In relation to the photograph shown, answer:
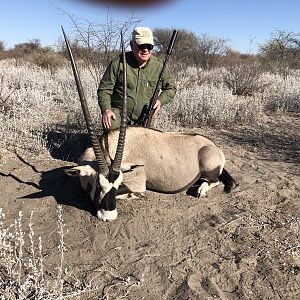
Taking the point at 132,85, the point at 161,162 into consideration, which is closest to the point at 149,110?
the point at 132,85

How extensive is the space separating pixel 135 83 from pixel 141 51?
424 millimetres

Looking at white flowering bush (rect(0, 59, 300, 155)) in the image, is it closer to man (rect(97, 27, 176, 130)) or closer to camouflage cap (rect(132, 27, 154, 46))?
man (rect(97, 27, 176, 130))

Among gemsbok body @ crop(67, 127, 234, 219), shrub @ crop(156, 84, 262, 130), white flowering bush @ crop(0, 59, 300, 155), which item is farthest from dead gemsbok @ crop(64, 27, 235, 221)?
shrub @ crop(156, 84, 262, 130)

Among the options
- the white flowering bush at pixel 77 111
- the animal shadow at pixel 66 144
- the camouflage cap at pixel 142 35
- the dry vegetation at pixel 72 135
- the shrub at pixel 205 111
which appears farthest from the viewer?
the shrub at pixel 205 111

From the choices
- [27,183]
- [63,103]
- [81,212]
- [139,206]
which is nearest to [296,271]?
[139,206]

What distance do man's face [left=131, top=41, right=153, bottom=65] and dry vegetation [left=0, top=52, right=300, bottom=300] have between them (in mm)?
1813

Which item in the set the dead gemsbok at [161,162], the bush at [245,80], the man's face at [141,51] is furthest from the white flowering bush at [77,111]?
the man's face at [141,51]

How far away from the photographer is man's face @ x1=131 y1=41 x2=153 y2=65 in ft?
15.8

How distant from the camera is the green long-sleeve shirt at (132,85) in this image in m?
4.88

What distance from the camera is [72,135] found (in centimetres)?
643

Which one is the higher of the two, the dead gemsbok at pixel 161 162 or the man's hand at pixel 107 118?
the man's hand at pixel 107 118

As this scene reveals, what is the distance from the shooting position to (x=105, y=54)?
7.92m

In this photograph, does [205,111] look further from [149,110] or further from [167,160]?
[167,160]

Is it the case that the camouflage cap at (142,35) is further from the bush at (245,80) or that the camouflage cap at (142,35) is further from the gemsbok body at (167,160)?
the bush at (245,80)
